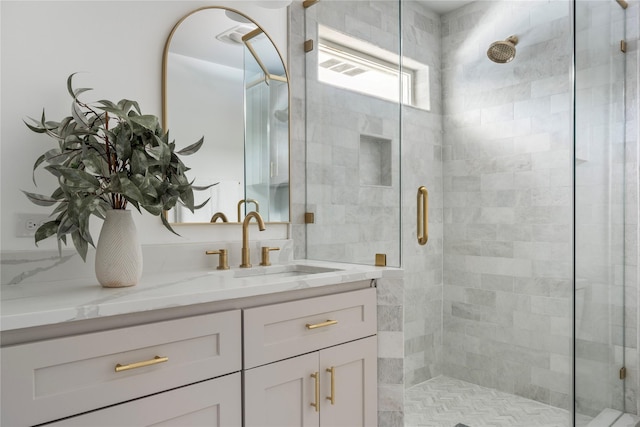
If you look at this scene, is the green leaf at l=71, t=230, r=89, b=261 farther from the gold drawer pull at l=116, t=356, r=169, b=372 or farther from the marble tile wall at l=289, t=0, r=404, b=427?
the marble tile wall at l=289, t=0, r=404, b=427

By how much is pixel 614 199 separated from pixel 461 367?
117 centimetres

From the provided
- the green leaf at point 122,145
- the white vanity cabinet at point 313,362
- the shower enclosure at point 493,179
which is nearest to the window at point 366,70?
the shower enclosure at point 493,179

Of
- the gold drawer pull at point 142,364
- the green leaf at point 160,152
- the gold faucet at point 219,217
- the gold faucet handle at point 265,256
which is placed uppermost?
the green leaf at point 160,152

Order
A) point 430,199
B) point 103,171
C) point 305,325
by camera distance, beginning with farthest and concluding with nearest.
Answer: point 430,199, point 305,325, point 103,171

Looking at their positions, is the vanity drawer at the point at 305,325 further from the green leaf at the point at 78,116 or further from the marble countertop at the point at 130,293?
the green leaf at the point at 78,116

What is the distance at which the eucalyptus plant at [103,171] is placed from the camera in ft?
4.17

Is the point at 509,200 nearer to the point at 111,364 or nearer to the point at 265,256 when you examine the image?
the point at 265,256

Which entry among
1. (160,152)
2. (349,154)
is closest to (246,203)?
(349,154)

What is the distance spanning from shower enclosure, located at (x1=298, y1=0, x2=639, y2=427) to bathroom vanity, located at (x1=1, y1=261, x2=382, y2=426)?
0.27m

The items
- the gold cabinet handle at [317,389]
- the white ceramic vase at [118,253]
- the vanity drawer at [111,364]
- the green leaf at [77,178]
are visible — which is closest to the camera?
the vanity drawer at [111,364]

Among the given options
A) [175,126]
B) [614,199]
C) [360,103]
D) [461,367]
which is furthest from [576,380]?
[175,126]

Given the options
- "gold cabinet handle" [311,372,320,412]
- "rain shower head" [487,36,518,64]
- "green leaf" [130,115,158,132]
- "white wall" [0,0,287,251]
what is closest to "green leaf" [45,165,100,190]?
"green leaf" [130,115,158,132]

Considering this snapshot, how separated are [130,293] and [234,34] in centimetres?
139

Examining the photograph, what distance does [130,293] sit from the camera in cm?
127
